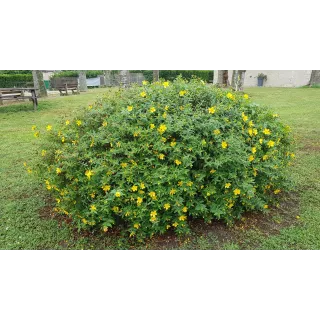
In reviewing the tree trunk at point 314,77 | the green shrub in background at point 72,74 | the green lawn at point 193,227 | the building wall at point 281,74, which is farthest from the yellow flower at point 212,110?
the green shrub in background at point 72,74

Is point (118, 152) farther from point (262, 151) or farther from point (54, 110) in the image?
point (54, 110)

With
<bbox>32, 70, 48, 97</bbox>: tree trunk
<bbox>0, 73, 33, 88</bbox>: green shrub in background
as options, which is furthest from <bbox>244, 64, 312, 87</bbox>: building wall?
<bbox>0, 73, 33, 88</bbox>: green shrub in background

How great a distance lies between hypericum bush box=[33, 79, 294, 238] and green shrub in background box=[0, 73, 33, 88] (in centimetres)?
1639

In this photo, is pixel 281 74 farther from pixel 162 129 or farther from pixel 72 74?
pixel 162 129

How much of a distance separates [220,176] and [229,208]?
1.27 ft

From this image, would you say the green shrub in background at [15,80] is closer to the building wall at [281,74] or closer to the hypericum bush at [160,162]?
the building wall at [281,74]

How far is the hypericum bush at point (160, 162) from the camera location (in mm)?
2422

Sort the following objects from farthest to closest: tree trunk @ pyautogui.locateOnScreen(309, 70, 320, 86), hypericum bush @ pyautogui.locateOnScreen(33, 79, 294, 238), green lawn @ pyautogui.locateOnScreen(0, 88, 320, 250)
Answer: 1. tree trunk @ pyautogui.locateOnScreen(309, 70, 320, 86)
2. green lawn @ pyautogui.locateOnScreen(0, 88, 320, 250)
3. hypericum bush @ pyautogui.locateOnScreen(33, 79, 294, 238)

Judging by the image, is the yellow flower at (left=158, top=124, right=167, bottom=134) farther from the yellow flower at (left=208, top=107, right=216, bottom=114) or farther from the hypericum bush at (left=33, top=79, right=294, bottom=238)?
the yellow flower at (left=208, top=107, right=216, bottom=114)

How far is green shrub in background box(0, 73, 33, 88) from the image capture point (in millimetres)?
17281

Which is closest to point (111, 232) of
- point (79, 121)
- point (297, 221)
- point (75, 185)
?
point (75, 185)

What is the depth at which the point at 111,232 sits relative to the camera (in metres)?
2.78

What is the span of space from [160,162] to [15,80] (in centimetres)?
1799

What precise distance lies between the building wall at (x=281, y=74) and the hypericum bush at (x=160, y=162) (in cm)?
1617
